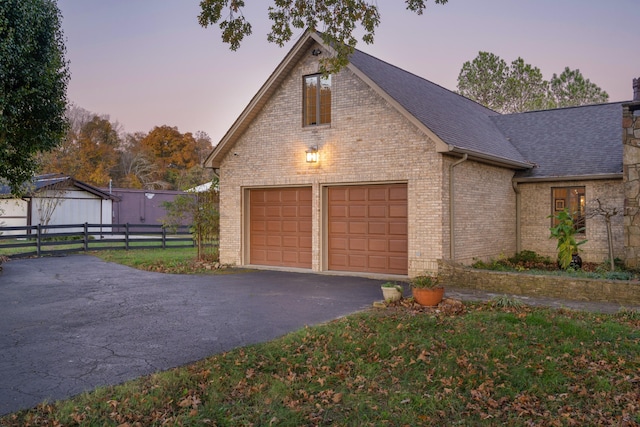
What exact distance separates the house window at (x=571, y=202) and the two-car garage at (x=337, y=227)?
19.0 feet

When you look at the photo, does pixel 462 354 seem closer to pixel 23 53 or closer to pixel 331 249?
pixel 331 249

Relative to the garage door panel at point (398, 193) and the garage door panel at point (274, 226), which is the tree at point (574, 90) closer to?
the garage door panel at point (398, 193)

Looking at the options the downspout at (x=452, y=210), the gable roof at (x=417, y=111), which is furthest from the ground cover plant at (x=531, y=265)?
the gable roof at (x=417, y=111)

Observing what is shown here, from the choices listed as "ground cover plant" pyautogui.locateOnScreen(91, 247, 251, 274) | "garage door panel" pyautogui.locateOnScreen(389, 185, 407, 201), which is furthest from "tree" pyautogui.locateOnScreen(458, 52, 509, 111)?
"garage door panel" pyautogui.locateOnScreen(389, 185, 407, 201)

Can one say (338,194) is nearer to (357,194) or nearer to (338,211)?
(338,211)

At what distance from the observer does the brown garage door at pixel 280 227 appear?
14.6 m

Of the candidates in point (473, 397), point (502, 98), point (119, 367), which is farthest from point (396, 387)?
point (502, 98)

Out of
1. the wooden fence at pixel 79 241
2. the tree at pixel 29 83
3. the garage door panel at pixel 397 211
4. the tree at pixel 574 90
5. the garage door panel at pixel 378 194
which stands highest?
the tree at pixel 574 90

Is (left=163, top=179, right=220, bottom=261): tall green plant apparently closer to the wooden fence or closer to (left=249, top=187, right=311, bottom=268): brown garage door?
(left=249, top=187, right=311, bottom=268): brown garage door

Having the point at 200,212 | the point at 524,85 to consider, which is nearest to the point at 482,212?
the point at 200,212

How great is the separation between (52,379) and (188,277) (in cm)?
841

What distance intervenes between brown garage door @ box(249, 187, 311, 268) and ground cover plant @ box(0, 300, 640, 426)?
23.9 feet

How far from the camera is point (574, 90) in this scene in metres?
39.3

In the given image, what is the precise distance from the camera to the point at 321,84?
14.1m
